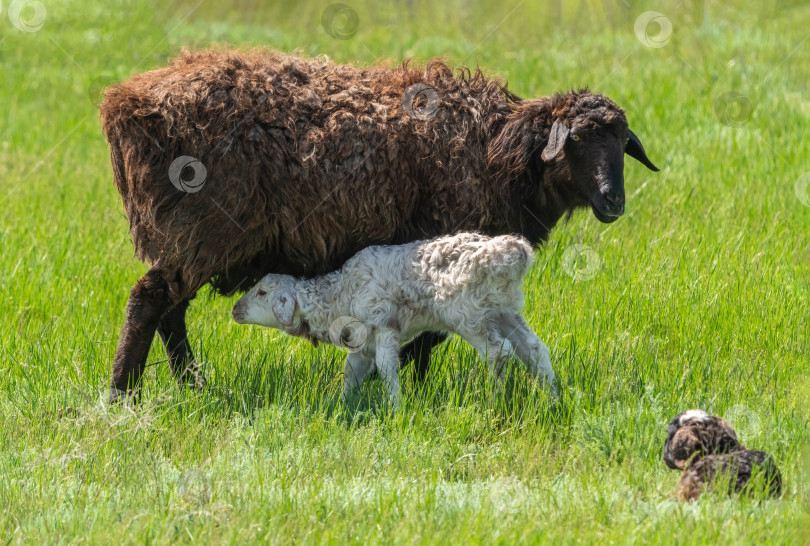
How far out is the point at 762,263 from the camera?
899 centimetres

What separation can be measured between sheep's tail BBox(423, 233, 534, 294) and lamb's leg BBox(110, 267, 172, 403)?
1.57 meters

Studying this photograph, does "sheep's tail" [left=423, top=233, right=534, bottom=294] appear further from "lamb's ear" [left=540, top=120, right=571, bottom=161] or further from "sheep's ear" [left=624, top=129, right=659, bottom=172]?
"sheep's ear" [left=624, top=129, right=659, bottom=172]

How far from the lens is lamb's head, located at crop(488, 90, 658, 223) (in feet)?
20.0

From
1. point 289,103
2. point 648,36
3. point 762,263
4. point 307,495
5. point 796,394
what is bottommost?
point 307,495

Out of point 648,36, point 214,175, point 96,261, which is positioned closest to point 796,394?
point 214,175

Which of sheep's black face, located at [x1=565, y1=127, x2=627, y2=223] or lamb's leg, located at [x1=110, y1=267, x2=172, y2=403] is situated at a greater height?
sheep's black face, located at [x1=565, y1=127, x2=627, y2=223]

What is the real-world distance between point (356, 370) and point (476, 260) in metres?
1.15

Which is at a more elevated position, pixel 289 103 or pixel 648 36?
pixel 648 36

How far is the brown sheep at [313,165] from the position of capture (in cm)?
586

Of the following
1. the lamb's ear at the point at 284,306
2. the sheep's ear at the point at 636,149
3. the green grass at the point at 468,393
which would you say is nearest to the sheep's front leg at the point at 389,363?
the green grass at the point at 468,393

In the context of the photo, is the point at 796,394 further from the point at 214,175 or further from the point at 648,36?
the point at 648,36

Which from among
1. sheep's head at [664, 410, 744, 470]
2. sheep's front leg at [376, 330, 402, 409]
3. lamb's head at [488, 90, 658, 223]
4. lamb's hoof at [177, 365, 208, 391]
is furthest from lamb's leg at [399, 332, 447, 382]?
sheep's head at [664, 410, 744, 470]

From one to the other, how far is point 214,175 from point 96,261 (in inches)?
154

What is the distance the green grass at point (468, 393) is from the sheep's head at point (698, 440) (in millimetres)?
188
